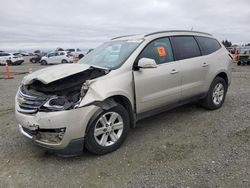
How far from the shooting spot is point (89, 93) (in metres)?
2.90

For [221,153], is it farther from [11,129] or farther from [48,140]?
[11,129]

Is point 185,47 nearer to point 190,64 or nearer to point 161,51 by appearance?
point 190,64

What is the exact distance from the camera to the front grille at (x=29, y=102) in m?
2.91

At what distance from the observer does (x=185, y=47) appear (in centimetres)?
432

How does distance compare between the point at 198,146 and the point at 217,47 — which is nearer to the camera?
the point at 198,146

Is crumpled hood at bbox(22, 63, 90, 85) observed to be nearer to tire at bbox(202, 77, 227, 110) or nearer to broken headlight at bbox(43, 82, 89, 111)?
broken headlight at bbox(43, 82, 89, 111)

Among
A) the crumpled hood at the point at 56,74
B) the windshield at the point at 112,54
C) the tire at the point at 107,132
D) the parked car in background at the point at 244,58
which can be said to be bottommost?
the tire at the point at 107,132

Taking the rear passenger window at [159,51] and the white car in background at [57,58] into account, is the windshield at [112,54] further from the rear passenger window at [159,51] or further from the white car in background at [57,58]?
the white car in background at [57,58]

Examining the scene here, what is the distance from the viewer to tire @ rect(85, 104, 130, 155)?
9.86 feet

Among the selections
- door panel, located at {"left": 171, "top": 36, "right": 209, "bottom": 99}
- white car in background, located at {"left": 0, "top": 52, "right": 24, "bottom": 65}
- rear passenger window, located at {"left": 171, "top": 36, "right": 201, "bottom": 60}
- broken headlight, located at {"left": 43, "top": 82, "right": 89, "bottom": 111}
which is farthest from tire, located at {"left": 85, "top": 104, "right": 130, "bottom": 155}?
white car in background, located at {"left": 0, "top": 52, "right": 24, "bottom": 65}

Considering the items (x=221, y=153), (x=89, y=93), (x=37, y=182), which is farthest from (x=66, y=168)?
(x=221, y=153)

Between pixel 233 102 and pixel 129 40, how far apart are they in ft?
11.2

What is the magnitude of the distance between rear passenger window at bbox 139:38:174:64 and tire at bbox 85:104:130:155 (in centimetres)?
107

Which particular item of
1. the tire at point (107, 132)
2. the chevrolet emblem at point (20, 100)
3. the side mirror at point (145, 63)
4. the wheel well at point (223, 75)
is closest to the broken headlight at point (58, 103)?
the tire at point (107, 132)
